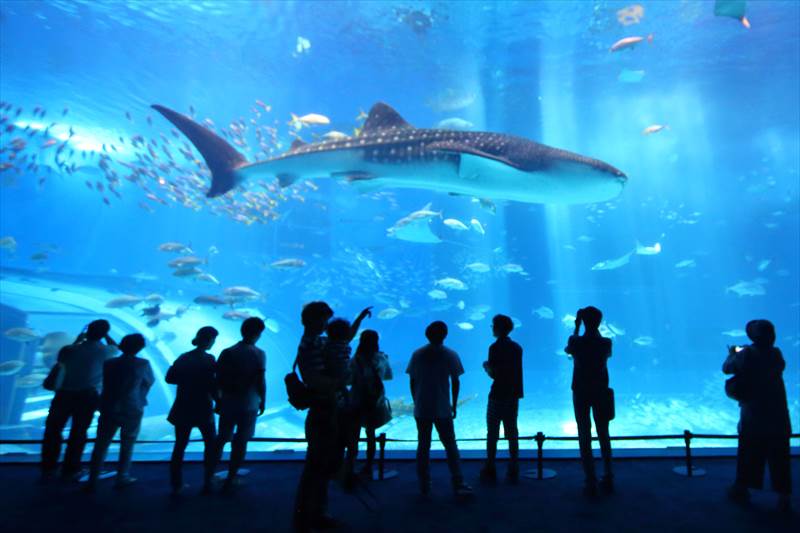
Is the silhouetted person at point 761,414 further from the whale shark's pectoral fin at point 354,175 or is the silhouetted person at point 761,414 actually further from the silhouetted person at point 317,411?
the whale shark's pectoral fin at point 354,175

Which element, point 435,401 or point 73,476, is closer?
point 435,401

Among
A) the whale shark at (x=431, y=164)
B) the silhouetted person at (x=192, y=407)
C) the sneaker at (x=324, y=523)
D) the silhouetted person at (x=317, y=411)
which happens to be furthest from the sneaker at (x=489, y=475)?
the whale shark at (x=431, y=164)

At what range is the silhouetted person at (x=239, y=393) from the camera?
3.33 metres

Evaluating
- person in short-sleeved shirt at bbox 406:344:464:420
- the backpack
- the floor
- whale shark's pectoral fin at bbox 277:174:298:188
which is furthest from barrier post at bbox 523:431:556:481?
whale shark's pectoral fin at bbox 277:174:298:188

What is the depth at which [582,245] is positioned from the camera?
44.5 metres

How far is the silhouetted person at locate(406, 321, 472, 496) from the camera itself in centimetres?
328

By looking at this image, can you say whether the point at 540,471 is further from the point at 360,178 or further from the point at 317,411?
the point at 360,178

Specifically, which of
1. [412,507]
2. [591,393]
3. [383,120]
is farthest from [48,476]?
[383,120]

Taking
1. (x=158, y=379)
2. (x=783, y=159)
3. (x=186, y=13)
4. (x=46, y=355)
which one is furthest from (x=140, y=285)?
(x=783, y=159)

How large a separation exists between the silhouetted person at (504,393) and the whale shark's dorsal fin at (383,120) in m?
2.87

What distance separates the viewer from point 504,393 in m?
3.57

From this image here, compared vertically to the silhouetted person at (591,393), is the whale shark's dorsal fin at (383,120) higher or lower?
higher

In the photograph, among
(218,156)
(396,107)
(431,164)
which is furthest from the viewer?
(396,107)

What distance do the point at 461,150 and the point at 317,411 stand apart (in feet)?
9.68
